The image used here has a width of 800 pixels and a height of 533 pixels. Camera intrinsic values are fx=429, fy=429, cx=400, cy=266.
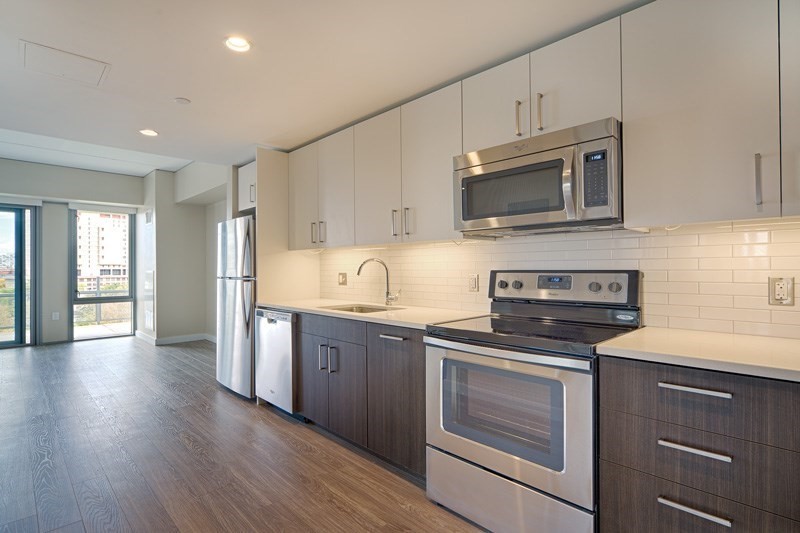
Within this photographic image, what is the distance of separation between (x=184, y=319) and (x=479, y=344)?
6.27 metres

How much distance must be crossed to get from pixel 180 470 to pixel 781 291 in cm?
312

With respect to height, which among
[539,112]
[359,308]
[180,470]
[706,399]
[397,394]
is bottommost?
[180,470]

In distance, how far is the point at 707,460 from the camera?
53.4 inches

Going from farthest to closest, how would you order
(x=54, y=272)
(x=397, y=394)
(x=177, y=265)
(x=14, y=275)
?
(x=177, y=265) → (x=54, y=272) → (x=14, y=275) → (x=397, y=394)

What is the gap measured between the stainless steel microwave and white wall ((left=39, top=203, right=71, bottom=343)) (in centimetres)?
697

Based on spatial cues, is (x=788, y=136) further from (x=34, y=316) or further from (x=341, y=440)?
(x=34, y=316)

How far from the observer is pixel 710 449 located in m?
1.35

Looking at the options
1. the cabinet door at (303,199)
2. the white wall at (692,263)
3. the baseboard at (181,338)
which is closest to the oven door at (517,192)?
the white wall at (692,263)

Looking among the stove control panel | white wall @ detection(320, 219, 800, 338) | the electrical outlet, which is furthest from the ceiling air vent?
the electrical outlet

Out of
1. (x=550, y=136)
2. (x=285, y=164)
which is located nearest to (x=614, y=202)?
(x=550, y=136)

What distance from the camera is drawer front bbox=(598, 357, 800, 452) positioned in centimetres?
123

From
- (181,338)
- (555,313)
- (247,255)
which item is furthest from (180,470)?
(181,338)

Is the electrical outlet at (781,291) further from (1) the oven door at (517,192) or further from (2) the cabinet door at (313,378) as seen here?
(2) the cabinet door at (313,378)

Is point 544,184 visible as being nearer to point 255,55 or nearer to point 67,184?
point 255,55
